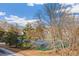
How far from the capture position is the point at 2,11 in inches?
64.0

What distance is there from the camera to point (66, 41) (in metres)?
1.63

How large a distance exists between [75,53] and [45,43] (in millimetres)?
243

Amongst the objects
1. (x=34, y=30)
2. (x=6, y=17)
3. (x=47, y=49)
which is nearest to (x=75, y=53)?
(x=47, y=49)

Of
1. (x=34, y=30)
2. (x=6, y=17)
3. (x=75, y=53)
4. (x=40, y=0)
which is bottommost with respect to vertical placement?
(x=75, y=53)

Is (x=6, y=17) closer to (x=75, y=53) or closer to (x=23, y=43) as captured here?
(x=23, y=43)

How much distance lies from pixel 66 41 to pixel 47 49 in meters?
0.16

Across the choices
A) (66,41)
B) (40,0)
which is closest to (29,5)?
(40,0)

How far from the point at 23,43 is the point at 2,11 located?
0.30m

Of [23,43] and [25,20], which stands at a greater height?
[25,20]

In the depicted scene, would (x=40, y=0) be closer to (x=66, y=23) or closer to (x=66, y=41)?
(x=66, y=23)

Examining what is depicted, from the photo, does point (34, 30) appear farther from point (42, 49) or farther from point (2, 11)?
point (2, 11)

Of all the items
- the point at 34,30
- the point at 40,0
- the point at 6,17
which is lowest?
the point at 34,30

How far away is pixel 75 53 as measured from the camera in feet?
5.32

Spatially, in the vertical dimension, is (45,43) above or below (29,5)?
below
